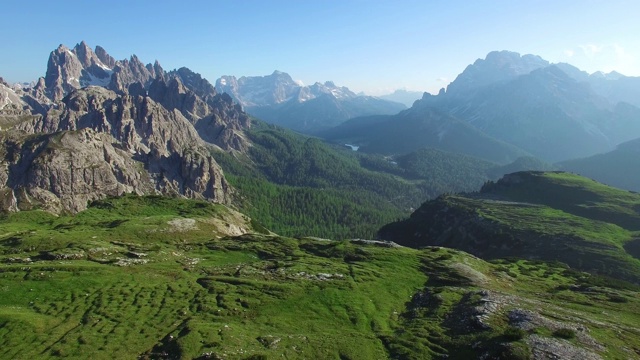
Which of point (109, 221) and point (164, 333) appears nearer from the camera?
point (164, 333)

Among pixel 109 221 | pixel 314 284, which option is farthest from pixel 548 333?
pixel 109 221

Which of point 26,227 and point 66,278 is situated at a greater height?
point 66,278

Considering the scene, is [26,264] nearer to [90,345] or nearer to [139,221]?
[90,345]

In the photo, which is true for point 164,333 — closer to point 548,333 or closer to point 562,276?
point 548,333

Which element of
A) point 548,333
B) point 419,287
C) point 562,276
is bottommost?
point 562,276

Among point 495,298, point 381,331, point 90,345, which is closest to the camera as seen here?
point 90,345

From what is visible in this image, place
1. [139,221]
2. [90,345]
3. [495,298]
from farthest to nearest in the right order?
[139,221]
[495,298]
[90,345]

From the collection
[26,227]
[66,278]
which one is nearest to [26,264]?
[66,278]
